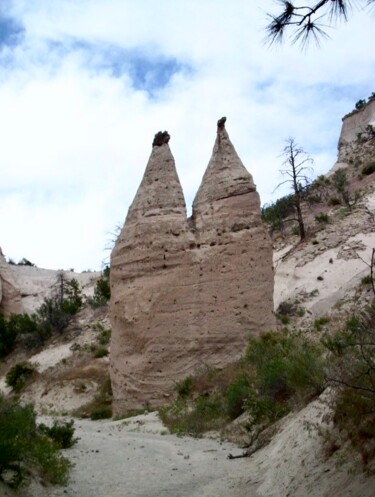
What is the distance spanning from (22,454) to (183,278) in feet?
32.2

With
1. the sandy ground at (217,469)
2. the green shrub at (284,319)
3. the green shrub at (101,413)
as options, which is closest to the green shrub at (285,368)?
the sandy ground at (217,469)

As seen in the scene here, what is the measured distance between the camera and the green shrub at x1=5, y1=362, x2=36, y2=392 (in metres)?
21.5

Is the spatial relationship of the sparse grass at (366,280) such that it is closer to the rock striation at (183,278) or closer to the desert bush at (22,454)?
the rock striation at (183,278)

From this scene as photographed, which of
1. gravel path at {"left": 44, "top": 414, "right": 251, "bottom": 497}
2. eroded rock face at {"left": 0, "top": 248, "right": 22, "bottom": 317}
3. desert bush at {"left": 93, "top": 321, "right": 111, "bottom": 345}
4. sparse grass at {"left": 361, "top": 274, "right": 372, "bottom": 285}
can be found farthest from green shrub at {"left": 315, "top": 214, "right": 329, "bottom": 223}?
gravel path at {"left": 44, "top": 414, "right": 251, "bottom": 497}

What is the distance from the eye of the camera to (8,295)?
108ft

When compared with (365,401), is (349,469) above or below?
below

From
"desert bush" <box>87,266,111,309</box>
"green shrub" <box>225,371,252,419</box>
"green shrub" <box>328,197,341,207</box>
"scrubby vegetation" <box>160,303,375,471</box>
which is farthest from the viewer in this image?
"green shrub" <box>328,197,341,207</box>

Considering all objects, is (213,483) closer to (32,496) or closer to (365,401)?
(32,496)

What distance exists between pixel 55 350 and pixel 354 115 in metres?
30.7

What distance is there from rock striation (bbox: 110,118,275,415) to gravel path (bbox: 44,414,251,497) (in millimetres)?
4414

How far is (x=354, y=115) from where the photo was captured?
44.0 metres

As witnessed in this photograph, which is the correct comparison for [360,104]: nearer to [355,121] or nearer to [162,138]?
[355,121]

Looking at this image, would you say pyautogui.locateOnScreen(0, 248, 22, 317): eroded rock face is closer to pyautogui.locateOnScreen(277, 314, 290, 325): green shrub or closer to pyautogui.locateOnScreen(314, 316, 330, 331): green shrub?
pyautogui.locateOnScreen(277, 314, 290, 325): green shrub

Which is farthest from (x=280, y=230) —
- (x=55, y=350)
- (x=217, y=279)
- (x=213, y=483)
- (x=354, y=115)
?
(x=213, y=483)
